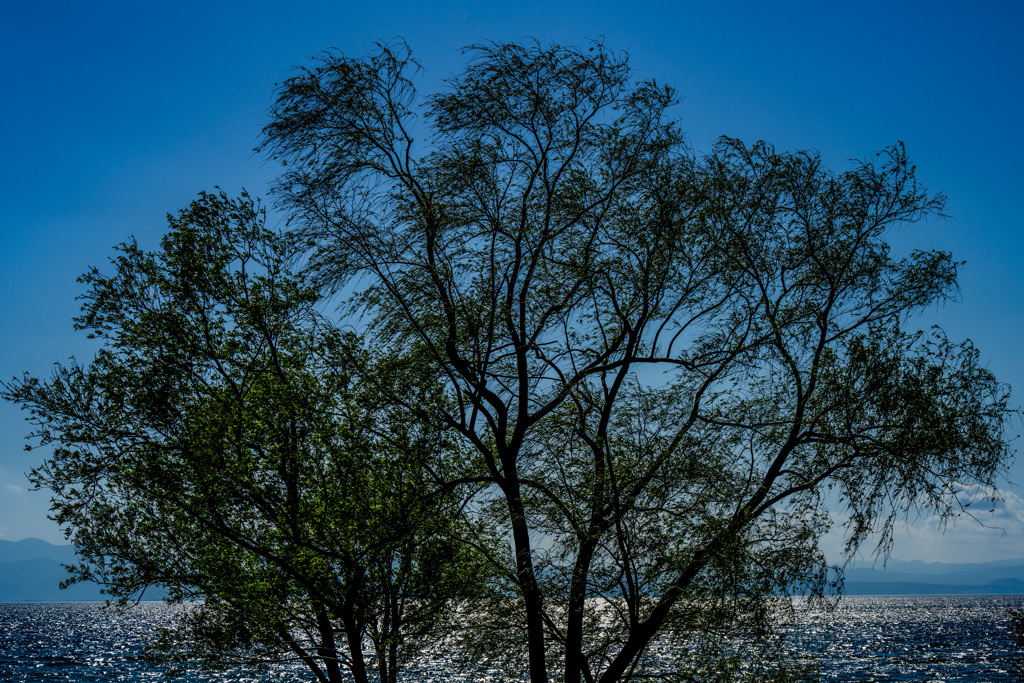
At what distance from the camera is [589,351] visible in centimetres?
1549

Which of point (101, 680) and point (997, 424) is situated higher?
point (997, 424)

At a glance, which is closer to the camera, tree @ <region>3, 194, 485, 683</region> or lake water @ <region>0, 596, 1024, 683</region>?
tree @ <region>3, 194, 485, 683</region>

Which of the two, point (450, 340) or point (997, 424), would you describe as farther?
point (450, 340)

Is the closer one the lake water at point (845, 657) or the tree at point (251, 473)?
the tree at point (251, 473)

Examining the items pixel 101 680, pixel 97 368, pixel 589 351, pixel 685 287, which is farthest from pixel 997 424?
pixel 101 680

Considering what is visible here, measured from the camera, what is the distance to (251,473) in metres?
14.3

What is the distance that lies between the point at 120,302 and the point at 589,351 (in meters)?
11.3

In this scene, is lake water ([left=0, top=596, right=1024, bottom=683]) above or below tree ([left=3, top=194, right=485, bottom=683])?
below

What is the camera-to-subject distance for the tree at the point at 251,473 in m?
13.6

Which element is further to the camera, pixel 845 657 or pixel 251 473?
pixel 845 657

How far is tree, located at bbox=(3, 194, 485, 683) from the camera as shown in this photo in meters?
13.6

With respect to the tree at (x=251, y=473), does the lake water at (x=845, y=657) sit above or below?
below

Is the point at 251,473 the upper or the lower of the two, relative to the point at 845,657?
upper

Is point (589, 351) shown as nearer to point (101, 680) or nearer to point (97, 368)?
point (97, 368)
